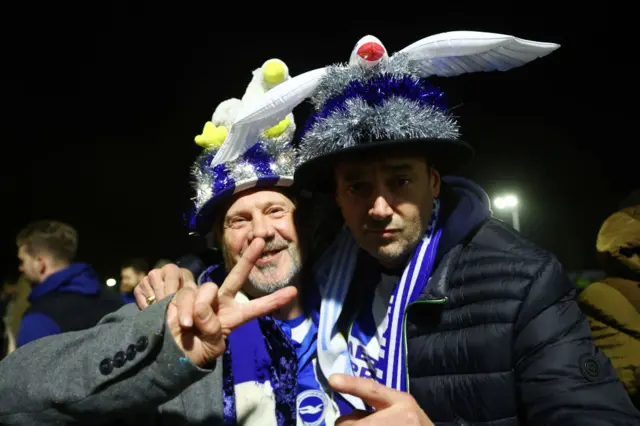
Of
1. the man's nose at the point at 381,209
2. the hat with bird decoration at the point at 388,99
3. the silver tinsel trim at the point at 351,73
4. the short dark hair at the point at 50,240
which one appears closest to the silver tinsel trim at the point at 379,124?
the hat with bird decoration at the point at 388,99

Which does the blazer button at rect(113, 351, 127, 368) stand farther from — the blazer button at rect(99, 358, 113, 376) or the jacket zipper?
the jacket zipper

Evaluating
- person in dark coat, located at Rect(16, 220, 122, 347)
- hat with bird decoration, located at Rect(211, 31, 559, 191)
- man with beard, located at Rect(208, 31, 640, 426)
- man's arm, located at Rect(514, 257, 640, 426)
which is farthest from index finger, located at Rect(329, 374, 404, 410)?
person in dark coat, located at Rect(16, 220, 122, 347)

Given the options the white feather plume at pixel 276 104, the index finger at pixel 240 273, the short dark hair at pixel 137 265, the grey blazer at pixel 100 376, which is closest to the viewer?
the grey blazer at pixel 100 376

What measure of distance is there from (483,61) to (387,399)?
4.58 ft

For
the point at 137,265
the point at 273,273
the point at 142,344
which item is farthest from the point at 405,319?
the point at 137,265

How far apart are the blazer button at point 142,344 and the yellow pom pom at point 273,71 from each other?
1410mm

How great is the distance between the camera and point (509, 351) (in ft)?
5.20

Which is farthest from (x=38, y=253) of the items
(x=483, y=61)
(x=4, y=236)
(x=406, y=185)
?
(x=4, y=236)

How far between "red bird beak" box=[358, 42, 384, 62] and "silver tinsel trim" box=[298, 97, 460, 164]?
0.61 feet

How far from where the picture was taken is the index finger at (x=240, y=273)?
1.43 metres

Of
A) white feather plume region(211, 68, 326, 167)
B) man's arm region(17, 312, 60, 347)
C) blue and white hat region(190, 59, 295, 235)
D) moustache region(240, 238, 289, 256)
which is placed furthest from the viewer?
man's arm region(17, 312, 60, 347)

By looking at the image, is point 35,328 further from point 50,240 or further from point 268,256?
point 268,256

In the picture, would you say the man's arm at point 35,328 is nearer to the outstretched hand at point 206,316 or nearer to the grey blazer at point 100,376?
the grey blazer at point 100,376

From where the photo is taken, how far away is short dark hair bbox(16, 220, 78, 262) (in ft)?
11.5
